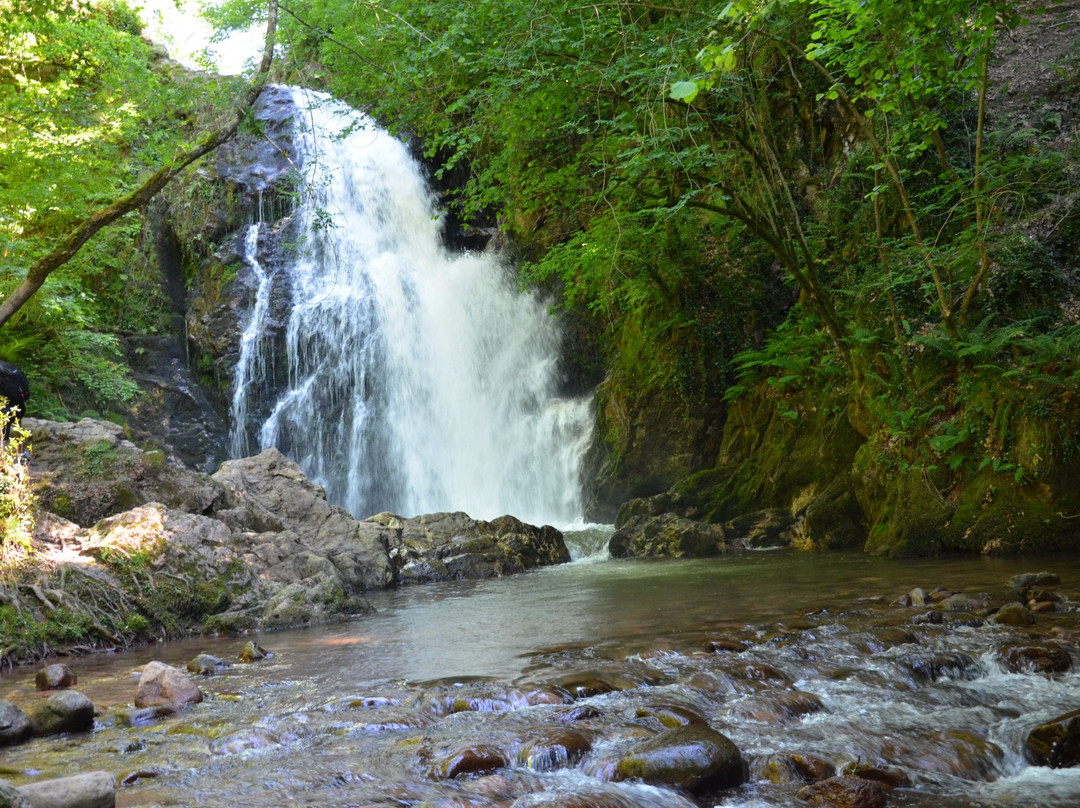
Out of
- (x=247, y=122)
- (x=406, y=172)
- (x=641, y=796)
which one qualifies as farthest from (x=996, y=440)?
(x=406, y=172)

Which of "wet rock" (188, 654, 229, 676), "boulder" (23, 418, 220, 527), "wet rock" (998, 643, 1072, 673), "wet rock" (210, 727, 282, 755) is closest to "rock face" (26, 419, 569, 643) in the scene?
"boulder" (23, 418, 220, 527)

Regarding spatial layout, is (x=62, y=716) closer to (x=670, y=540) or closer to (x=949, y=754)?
(x=949, y=754)

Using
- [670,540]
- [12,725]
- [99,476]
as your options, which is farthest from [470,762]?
[670,540]

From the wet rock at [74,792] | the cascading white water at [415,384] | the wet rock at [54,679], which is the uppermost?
the cascading white water at [415,384]

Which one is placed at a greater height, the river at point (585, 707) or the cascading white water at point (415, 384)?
the cascading white water at point (415, 384)

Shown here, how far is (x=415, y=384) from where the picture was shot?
2000cm

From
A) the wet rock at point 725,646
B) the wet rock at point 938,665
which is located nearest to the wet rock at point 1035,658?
the wet rock at point 938,665

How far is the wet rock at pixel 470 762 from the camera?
380 cm

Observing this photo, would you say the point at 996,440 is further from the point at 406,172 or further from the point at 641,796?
the point at 406,172

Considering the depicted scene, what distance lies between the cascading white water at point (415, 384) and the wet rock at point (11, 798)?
1488 cm

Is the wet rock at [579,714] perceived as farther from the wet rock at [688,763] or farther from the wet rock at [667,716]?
the wet rock at [688,763]

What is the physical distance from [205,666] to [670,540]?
8.34 metres

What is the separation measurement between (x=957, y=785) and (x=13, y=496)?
7971 mm

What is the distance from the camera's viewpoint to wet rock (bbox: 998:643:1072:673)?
4922 mm
